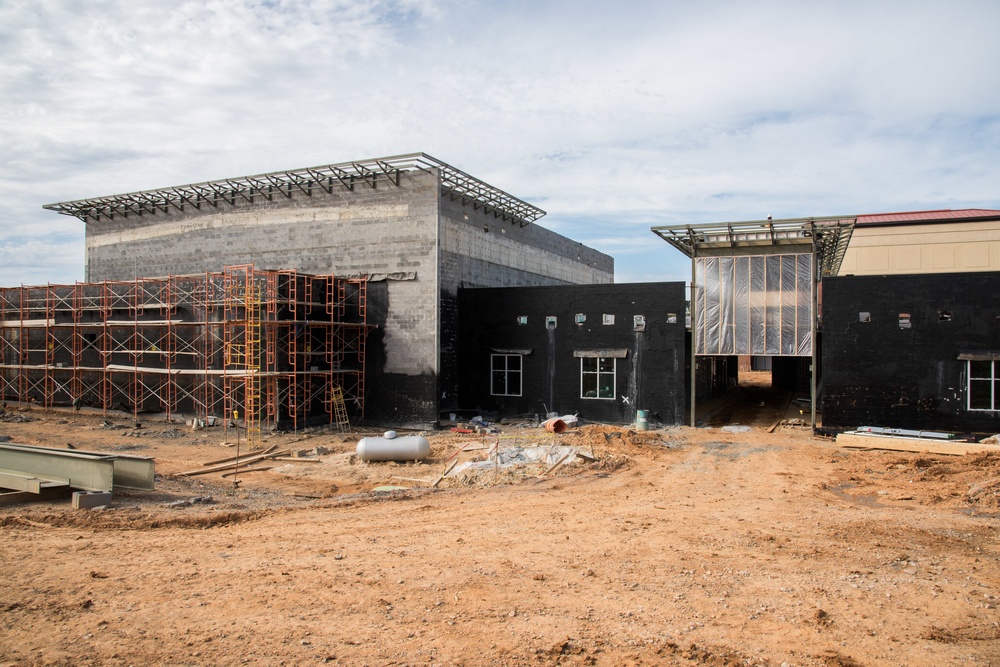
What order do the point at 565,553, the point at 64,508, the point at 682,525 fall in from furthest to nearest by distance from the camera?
the point at 64,508 → the point at 682,525 → the point at 565,553

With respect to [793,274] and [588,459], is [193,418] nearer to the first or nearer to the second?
[588,459]

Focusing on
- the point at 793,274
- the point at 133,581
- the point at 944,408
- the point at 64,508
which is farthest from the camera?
the point at 793,274

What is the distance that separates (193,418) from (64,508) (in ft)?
42.8

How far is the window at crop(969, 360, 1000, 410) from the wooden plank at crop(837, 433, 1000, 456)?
2.18 meters

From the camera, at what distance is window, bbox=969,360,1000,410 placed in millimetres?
18781

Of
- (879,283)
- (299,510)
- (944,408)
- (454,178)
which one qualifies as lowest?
(299,510)

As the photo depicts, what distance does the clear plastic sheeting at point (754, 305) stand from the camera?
2084cm

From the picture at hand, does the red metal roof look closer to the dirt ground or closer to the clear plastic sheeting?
the clear plastic sheeting

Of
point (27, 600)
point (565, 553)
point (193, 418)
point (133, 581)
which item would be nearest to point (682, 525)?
point (565, 553)

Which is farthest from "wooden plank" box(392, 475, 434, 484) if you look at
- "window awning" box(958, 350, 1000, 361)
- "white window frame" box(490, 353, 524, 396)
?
"window awning" box(958, 350, 1000, 361)

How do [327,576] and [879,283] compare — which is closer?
[327,576]

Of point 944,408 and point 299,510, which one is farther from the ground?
point 944,408

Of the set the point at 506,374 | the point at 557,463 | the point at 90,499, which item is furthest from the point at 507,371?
the point at 90,499

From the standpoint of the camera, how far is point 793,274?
21.0 meters
